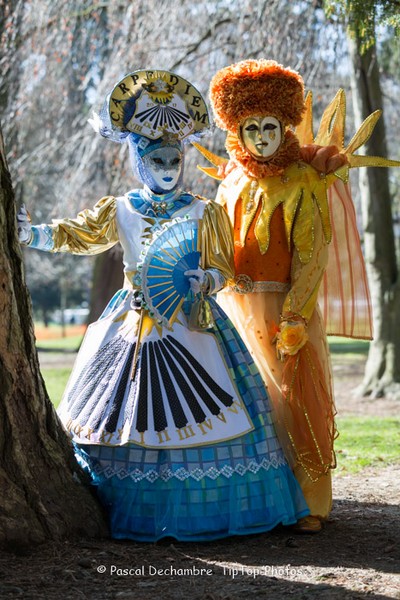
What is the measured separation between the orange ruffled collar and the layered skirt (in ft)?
2.51

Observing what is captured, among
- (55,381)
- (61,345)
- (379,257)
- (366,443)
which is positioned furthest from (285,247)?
(61,345)

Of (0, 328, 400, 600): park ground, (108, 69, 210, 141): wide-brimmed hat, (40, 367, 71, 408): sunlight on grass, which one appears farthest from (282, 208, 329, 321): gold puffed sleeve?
(40, 367, 71, 408): sunlight on grass

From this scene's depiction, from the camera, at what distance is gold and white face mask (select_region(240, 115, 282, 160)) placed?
3928 millimetres

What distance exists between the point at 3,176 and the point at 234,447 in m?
1.40

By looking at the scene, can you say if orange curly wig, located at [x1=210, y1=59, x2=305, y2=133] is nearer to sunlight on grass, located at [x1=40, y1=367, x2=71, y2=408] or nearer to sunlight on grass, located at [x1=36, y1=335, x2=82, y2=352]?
sunlight on grass, located at [x1=40, y1=367, x2=71, y2=408]

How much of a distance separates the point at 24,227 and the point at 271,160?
3.87 feet

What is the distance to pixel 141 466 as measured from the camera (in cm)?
349

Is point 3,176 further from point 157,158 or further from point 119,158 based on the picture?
point 119,158

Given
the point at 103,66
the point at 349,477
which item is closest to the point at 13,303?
the point at 349,477

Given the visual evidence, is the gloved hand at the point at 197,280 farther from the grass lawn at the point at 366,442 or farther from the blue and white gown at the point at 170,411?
the grass lawn at the point at 366,442

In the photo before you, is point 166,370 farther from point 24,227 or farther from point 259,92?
point 259,92

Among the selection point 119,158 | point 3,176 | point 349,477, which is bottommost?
point 349,477

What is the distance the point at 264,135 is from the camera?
12.9ft

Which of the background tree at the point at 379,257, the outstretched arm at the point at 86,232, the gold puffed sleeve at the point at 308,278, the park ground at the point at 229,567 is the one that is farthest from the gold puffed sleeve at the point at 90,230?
the background tree at the point at 379,257
